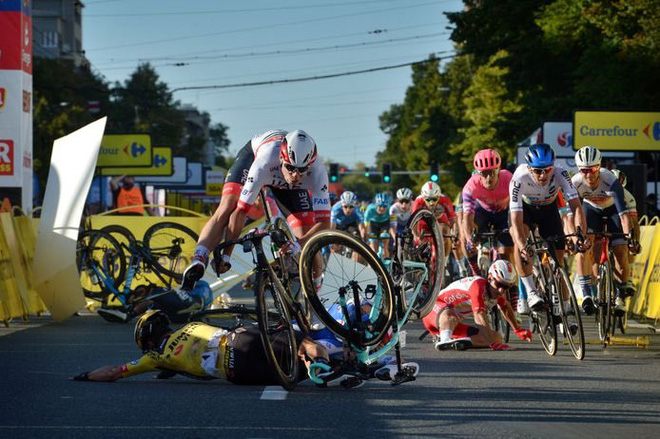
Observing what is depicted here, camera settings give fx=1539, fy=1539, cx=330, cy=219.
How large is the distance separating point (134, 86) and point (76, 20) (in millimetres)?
33377

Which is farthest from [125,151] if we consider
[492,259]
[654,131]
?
[492,259]

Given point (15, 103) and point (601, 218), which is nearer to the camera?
point (601, 218)

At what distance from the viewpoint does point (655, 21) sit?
49500mm

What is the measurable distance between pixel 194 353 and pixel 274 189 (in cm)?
212

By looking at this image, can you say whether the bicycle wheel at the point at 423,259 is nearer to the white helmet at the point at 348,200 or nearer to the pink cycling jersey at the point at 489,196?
the pink cycling jersey at the point at 489,196

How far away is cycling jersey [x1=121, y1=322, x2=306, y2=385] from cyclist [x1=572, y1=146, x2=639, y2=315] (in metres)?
5.53

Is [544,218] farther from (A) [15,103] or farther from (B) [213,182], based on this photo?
(B) [213,182]

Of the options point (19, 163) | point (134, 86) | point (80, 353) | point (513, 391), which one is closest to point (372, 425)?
point (513, 391)

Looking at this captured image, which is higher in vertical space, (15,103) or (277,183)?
(15,103)

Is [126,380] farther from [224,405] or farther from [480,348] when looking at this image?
[480,348]

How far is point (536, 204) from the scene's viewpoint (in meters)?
14.8

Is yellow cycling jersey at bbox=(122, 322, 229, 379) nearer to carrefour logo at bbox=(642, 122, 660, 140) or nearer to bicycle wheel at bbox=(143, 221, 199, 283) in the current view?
bicycle wheel at bbox=(143, 221, 199, 283)

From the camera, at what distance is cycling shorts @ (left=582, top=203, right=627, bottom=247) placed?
16.5 metres

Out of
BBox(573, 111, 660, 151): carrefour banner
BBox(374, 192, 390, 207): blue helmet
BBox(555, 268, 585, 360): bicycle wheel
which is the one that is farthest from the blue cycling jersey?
BBox(555, 268, 585, 360): bicycle wheel
